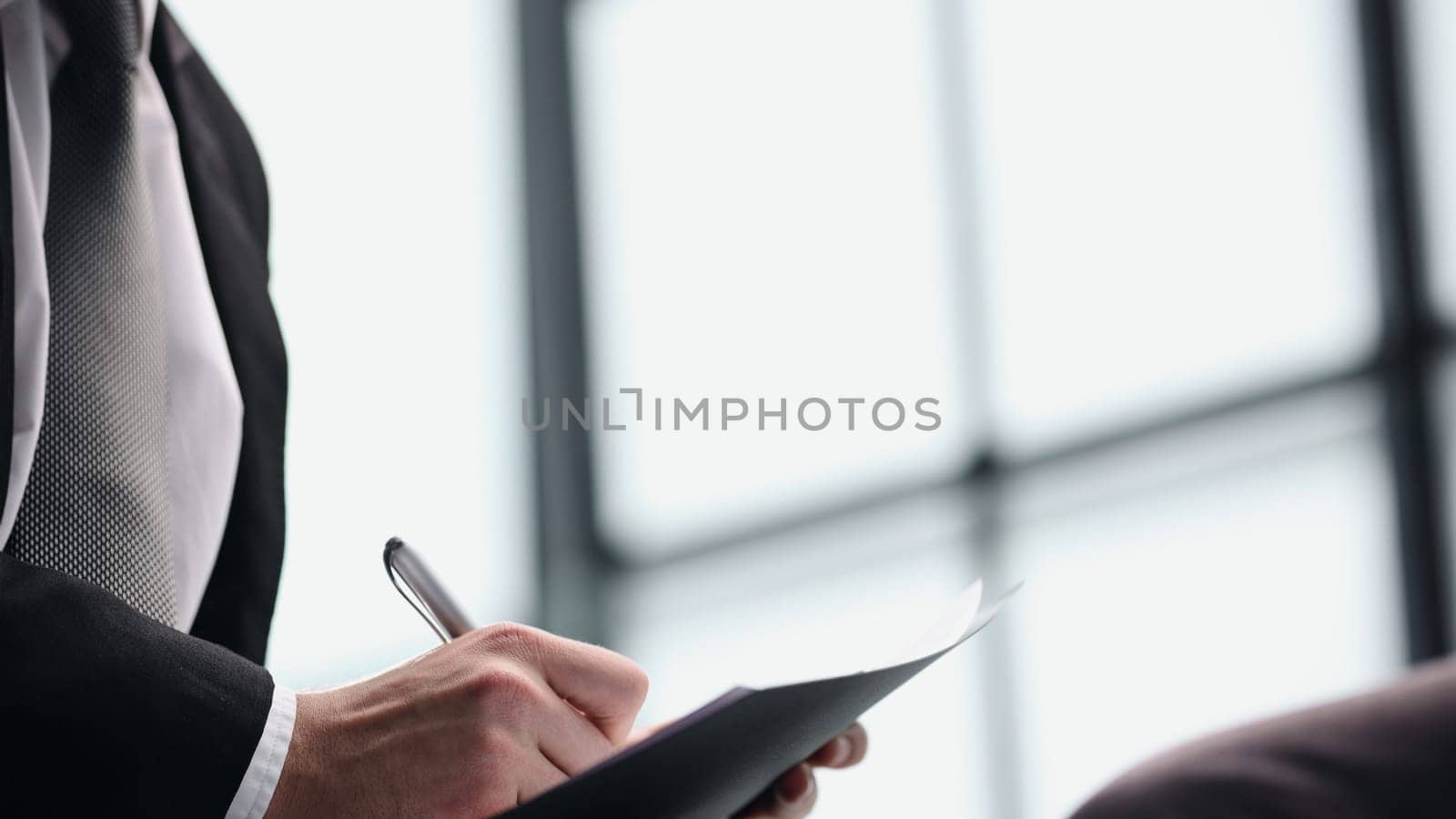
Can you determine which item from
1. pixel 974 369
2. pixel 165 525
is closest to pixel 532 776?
pixel 165 525

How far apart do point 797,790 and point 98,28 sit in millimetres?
693

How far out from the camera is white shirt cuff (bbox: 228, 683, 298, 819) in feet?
2.37

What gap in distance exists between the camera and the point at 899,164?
2990 millimetres

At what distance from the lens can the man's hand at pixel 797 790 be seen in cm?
89

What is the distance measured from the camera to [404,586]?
88 centimetres

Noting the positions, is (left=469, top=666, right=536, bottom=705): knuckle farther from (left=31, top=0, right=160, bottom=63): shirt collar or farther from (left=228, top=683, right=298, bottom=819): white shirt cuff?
(left=31, top=0, right=160, bottom=63): shirt collar

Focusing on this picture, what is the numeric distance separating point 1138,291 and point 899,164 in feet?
1.93

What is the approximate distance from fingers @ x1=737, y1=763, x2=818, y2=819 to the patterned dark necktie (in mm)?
392

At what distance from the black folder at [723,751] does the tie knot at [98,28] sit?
67 cm

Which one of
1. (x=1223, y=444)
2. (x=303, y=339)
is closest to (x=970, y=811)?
(x=1223, y=444)

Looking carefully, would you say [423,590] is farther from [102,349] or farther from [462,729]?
[102,349]

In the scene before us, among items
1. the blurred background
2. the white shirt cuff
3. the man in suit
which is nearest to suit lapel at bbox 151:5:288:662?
the man in suit

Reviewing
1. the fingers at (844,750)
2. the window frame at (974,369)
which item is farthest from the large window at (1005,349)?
the fingers at (844,750)

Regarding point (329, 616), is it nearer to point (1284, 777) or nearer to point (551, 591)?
point (551, 591)
